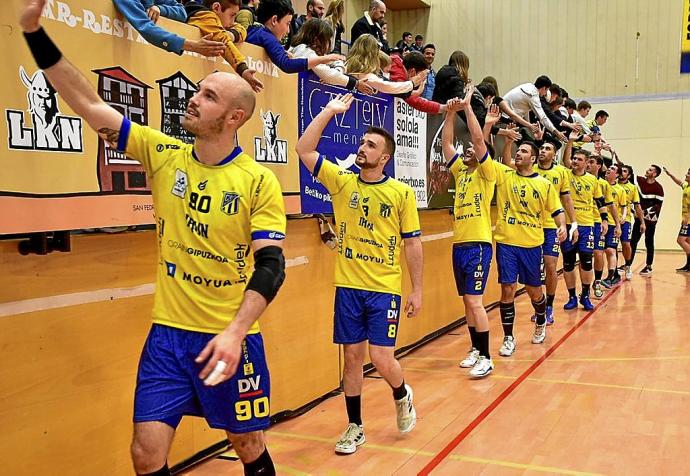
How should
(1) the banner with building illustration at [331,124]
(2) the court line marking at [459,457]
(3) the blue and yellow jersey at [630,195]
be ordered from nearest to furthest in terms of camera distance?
(2) the court line marking at [459,457] → (1) the banner with building illustration at [331,124] → (3) the blue and yellow jersey at [630,195]

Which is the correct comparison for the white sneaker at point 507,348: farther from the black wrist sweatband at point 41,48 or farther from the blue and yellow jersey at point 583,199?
the black wrist sweatband at point 41,48

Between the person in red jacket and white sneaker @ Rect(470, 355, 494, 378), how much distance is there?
266 centimetres

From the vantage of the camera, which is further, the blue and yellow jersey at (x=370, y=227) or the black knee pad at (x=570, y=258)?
the black knee pad at (x=570, y=258)

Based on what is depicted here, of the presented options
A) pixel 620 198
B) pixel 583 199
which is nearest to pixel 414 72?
pixel 583 199

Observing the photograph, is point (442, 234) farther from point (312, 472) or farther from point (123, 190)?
point (123, 190)

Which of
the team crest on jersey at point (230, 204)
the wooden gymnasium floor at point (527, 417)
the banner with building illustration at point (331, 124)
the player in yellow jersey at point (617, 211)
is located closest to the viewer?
the team crest on jersey at point (230, 204)

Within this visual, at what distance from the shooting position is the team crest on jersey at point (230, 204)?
9.21ft

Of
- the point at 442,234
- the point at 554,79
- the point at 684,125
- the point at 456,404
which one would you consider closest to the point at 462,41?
the point at 554,79

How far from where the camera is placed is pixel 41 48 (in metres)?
2.42

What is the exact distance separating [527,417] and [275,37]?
3530 mm

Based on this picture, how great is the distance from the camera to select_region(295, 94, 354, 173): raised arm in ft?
13.9

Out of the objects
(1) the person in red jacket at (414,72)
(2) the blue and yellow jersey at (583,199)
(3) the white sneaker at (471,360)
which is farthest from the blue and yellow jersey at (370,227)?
(2) the blue and yellow jersey at (583,199)

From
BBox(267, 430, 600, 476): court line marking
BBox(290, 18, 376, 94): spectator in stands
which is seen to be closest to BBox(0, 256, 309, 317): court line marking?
BBox(267, 430, 600, 476): court line marking

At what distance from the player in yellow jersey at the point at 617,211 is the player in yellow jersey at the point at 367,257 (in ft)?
27.8
